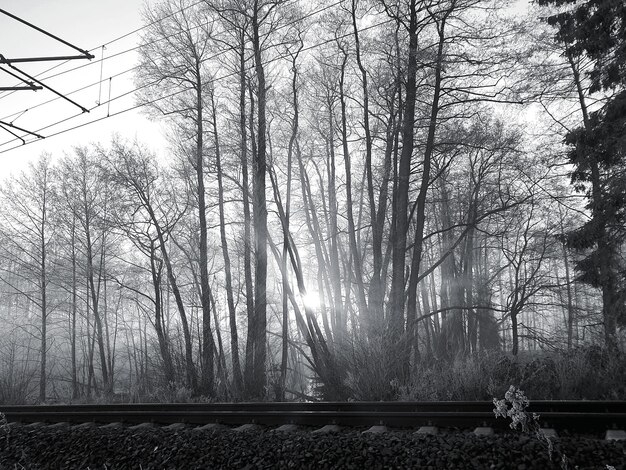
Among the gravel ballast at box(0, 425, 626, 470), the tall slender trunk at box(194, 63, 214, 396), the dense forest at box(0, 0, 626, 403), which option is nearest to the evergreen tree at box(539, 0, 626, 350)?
the dense forest at box(0, 0, 626, 403)

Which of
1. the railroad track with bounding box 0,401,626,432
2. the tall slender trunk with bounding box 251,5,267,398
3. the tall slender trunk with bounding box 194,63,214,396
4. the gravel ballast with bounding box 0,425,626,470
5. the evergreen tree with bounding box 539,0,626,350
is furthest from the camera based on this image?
the tall slender trunk with bounding box 194,63,214,396

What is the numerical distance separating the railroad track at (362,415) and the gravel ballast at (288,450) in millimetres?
569

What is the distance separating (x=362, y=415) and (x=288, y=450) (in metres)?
1.34

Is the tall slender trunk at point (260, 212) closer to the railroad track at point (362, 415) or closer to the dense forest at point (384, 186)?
the dense forest at point (384, 186)

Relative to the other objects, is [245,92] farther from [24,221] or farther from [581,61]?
[24,221]

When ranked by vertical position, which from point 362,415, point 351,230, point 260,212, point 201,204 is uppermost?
point 201,204

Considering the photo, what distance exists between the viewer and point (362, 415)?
573 cm

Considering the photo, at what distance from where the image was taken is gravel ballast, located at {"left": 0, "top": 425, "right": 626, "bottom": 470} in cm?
396

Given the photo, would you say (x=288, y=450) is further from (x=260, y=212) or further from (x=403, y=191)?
(x=260, y=212)

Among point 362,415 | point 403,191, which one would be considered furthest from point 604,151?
point 362,415

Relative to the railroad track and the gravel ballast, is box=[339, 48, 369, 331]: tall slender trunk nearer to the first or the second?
the railroad track

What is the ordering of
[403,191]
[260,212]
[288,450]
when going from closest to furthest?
[288,450] → [403,191] → [260,212]

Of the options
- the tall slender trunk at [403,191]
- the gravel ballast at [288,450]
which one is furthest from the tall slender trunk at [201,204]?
the gravel ballast at [288,450]

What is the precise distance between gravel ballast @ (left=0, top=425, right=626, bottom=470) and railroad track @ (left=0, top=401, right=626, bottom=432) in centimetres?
57
